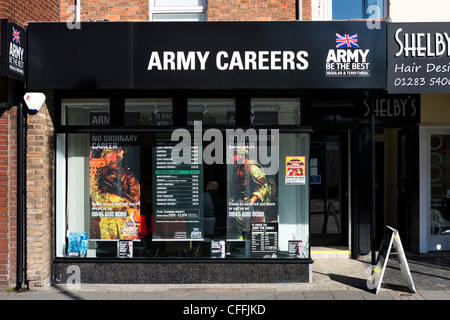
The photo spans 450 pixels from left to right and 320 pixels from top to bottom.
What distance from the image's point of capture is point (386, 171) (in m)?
9.71

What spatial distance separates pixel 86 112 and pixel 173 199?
1.97 meters

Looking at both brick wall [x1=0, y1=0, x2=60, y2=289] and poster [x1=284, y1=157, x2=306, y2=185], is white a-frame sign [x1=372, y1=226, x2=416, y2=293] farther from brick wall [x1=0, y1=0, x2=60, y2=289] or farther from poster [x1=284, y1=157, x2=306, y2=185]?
brick wall [x1=0, y1=0, x2=60, y2=289]

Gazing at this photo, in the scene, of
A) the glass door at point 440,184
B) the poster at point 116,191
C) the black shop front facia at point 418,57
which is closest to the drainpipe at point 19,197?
the poster at point 116,191

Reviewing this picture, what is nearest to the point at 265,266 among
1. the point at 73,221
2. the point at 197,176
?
the point at 197,176

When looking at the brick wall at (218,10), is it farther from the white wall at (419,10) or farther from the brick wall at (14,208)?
the white wall at (419,10)

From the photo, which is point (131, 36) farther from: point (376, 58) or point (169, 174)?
point (376, 58)

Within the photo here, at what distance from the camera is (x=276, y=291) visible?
642cm

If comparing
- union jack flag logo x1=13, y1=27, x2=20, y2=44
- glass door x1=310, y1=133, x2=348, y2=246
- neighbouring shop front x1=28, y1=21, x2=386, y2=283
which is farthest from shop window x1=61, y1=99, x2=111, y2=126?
glass door x1=310, y1=133, x2=348, y2=246

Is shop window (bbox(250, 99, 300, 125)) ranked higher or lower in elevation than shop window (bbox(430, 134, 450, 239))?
higher

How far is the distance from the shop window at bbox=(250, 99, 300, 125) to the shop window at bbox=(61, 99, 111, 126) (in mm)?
2330

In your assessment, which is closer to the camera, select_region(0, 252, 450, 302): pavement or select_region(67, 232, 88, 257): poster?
select_region(0, 252, 450, 302): pavement

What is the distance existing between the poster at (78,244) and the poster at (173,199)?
1.12 meters

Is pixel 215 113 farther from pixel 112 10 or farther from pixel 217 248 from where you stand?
pixel 112 10

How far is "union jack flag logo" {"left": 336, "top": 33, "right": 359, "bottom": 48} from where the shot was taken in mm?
6480
